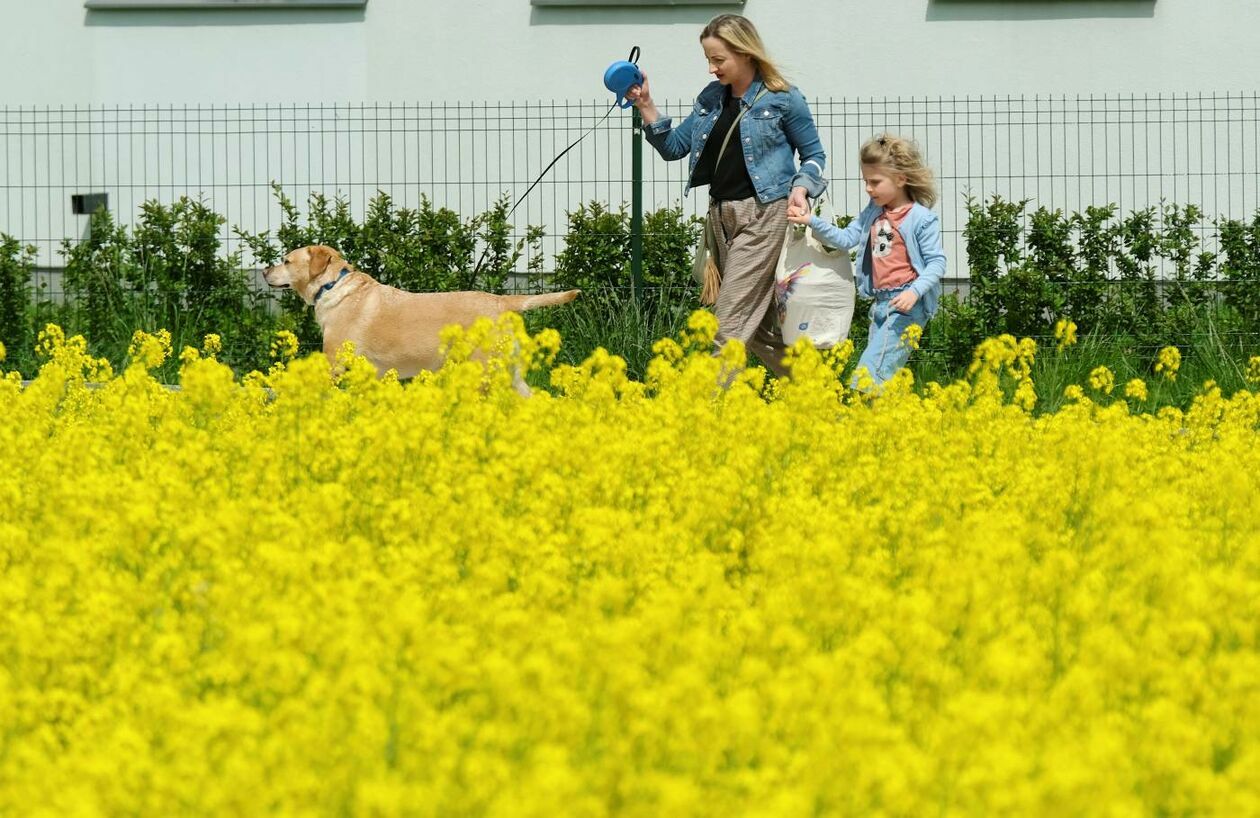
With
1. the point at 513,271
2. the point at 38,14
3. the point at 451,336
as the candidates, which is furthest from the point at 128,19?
the point at 451,336

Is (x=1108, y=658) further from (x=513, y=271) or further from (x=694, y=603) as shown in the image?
(x=513, y=271)

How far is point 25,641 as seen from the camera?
448cm

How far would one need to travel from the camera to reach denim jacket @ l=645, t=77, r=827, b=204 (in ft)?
32.3

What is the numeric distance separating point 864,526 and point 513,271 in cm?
872

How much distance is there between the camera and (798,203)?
31.5ft

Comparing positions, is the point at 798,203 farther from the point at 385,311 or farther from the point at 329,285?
the point at 329,285

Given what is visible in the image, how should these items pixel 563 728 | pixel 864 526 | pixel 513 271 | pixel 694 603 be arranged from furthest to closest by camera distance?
pixel 513 271, pixel 864 526, pixel 694 603, pixel 563 728

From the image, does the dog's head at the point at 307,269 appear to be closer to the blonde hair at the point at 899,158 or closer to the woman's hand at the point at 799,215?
the woman's hand at the point at 799,215

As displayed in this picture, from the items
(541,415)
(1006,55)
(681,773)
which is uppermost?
(1006,55)

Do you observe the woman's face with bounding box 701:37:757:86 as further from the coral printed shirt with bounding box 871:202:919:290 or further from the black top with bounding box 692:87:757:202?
the coral printed shirt with bounding box 871:202:919:290

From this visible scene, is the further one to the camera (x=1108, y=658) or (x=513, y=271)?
(x=513, y=271)

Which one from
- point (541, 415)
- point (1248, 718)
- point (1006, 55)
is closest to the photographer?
point (1248, 718)

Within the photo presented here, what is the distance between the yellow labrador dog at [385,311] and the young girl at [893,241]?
5.79 ft

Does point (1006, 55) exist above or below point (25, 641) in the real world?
above
